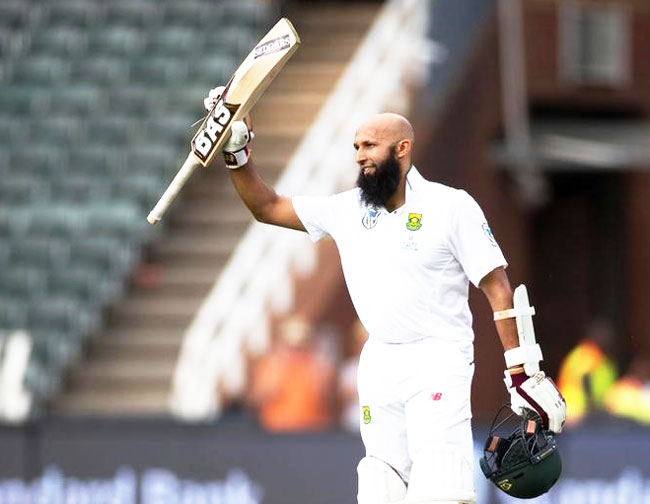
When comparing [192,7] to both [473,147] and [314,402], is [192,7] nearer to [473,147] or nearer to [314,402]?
[473,147]

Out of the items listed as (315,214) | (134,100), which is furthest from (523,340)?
(134,100)

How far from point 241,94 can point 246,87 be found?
34 millimetres

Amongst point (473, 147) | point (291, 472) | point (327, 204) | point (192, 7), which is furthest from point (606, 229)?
point (327, 204)

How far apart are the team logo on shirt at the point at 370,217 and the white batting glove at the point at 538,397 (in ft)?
2.58

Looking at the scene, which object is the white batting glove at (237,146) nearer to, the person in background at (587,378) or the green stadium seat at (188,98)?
the person in background at (587,378)

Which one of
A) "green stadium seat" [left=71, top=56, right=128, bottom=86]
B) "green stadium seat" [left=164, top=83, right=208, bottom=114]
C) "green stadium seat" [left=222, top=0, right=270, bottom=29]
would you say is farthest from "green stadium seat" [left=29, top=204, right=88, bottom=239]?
"green stadium seat" [left=222, top=0, right=270, bottom=29]

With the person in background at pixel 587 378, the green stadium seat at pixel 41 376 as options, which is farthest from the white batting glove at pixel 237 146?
the person in background at pixel 587 378

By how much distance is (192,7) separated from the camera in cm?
1827

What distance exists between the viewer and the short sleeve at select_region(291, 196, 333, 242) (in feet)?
24.2

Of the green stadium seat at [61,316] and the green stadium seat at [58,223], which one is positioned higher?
the green stadium seat at [58,223]

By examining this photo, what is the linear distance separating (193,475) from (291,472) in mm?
614

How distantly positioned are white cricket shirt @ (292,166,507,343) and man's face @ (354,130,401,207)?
0.26 feet

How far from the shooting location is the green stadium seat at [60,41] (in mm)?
17797

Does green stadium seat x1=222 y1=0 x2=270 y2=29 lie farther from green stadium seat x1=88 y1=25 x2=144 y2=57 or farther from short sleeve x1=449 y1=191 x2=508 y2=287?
short sleeve x1=449 y1=191 x2=508 y2=287
